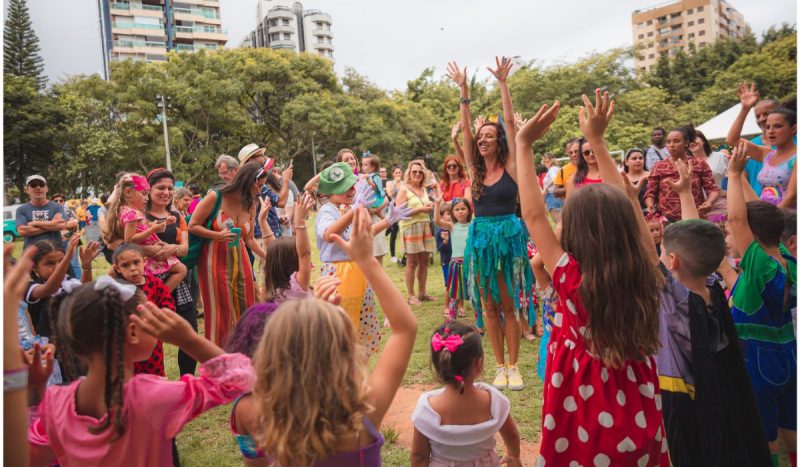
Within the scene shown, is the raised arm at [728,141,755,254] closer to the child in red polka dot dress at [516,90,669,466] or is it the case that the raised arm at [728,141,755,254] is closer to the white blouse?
the child in red polka dot dress at [516,90,669,466]

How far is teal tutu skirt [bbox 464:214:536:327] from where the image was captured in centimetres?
433

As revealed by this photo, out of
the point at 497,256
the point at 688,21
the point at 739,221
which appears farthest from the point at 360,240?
the point at 688,21

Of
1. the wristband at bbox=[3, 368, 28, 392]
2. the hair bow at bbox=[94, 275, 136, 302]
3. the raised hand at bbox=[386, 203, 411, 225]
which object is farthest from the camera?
the raised hand at bbox=[386, 203, 411, 225]

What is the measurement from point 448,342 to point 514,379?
6.73 feet

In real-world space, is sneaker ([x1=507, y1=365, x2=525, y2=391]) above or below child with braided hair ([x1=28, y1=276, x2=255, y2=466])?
below

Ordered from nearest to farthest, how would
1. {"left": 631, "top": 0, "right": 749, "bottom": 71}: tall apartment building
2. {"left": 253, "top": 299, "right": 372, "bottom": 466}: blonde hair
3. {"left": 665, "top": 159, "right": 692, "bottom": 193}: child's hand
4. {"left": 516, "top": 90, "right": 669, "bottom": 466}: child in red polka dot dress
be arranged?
1. {"left": 253, "top": 299, "right": 372, "bottom": 466}: blonde hair
2. {"left": 516, "top": 90, "right": 669, "bottom": 466}: child in red polka dot dress
3. {"left": 665, "top": 159, "right": 692, "bottom": 193}: child's hand
4. {"left": 631, "top": 0, "right": 749, "bottom": 71}: tall apartment building

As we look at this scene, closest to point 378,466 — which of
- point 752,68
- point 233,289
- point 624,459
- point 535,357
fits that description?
point 624,459

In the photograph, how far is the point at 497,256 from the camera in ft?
14.2

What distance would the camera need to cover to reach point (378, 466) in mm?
1780

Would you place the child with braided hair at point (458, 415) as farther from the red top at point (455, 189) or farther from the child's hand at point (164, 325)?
the red top at point (455, 189)

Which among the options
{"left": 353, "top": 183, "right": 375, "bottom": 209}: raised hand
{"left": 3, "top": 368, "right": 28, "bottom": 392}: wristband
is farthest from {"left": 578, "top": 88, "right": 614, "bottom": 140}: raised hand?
{"left": 3, "top": 368, "right": 28, "bottom": 392}: wristband

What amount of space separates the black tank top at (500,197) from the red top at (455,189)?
2.22 meters

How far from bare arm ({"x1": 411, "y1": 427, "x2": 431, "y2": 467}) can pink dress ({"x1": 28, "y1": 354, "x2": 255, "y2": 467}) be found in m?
0.83

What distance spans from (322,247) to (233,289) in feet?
2.79
